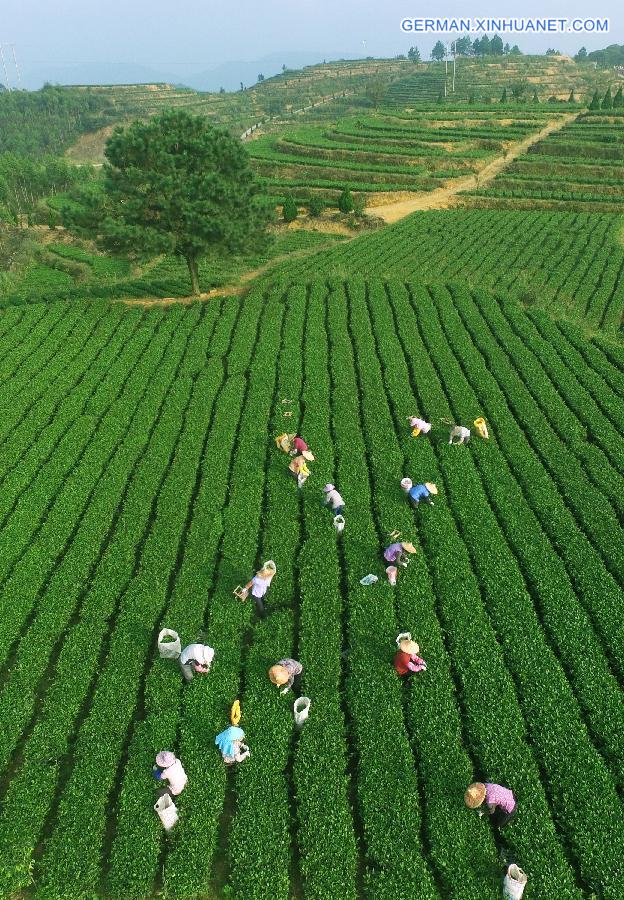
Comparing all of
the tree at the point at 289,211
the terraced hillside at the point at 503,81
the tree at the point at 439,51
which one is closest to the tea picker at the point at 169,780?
the tree at the point at 289,211

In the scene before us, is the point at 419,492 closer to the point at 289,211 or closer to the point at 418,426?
the point at 418,426

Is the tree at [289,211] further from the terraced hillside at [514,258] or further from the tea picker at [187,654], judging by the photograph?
the tea picker at [187,654]

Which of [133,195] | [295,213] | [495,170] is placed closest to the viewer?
[133,195]

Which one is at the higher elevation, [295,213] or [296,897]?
→ [295,213]

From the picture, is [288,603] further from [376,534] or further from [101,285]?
[101,285]

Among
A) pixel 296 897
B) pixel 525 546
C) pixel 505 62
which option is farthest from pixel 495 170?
pixel 505 62

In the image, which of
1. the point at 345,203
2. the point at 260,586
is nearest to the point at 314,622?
the point at 260,586
